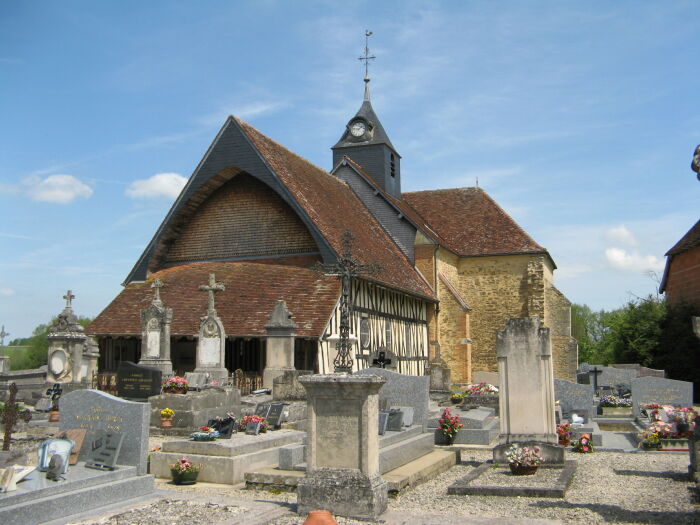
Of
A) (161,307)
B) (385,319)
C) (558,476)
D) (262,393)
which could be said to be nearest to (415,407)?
(558,476)

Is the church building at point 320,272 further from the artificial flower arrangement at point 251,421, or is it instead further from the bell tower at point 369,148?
the artificial flower arrangement at point 251,421

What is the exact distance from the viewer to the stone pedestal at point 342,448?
22.8ft

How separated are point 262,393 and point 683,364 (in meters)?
16.7

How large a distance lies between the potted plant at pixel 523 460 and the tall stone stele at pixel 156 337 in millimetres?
10997

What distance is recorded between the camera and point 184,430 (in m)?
12.3

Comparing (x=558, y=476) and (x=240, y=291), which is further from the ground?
(x=240, y=291)

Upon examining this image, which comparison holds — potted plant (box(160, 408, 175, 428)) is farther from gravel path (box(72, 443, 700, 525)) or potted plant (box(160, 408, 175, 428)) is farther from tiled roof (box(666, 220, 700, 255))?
tiled roof (box(666, 220, 700, 255))

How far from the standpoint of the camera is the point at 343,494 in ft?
22.9

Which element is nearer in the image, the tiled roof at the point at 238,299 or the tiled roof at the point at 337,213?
the tiled roof at the point at 238,299

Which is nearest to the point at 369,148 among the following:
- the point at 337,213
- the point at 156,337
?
the point at 337,213

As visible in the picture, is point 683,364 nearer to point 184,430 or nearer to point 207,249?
point 207,249

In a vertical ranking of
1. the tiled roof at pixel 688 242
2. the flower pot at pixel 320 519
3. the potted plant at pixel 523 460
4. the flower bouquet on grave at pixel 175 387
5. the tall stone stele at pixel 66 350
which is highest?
the tiled roof at pixel 688 242

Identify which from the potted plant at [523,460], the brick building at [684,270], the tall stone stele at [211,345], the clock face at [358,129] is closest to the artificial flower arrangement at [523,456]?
the potted plant at [523,460]

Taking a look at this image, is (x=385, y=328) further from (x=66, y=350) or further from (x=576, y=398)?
(x=66, y=350)
